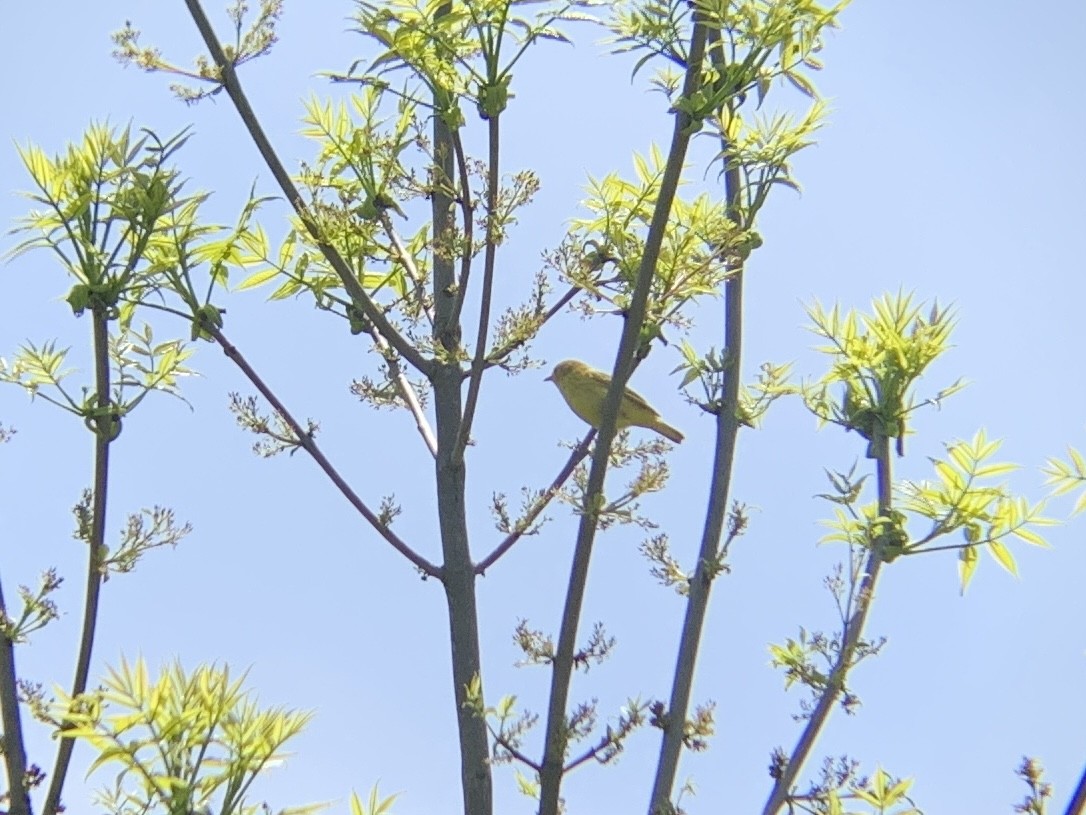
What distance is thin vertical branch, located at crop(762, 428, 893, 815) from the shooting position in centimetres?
269

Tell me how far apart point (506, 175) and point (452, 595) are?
35.8 inches

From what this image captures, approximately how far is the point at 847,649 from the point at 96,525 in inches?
56.3

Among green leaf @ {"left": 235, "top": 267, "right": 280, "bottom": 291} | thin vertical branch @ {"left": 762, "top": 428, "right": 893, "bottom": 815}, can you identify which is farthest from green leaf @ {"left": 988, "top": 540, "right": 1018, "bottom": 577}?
green leaf @ {"left": 235, "top": 267, "right": 280, "bottom": 291}

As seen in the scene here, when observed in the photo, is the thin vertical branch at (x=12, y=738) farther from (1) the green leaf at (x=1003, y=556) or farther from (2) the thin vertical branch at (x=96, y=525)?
(1) the green leaf at (x=1003, y=556)

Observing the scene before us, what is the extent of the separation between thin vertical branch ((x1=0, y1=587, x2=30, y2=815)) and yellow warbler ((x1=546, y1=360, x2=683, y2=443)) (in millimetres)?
3104

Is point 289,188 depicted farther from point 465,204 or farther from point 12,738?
point 12,738

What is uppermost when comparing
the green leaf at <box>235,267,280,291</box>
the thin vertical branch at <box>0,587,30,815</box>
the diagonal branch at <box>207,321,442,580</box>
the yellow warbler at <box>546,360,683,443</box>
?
the yellow warbler at <box>546,360,683,443</box>

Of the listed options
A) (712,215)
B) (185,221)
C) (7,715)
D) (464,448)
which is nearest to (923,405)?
(712,215)

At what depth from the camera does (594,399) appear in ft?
18.3

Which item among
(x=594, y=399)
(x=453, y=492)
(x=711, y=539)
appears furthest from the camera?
(x=594, y=399)

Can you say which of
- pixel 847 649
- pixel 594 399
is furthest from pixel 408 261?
pixel 594 399

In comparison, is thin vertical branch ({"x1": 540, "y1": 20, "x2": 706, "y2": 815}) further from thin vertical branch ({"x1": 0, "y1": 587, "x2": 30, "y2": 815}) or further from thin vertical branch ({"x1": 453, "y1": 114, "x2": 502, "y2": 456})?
thin vertical branch ({"x1": 0, "y1": 587, "x2": 30, "y2": 815})

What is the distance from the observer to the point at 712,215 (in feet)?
10.3

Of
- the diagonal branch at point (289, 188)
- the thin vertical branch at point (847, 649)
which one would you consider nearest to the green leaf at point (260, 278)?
the diagonal branch at point (289, 188)
